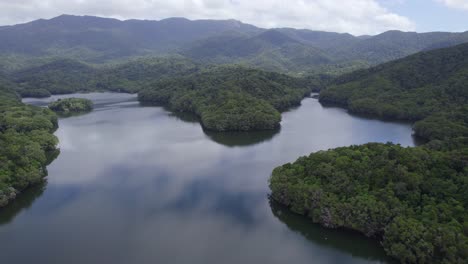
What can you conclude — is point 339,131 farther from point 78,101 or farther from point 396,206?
point 78,101

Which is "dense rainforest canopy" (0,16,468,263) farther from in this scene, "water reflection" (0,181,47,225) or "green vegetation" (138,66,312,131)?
"water reflection" (0,181,47,225)

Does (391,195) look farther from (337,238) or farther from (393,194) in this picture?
(337,238)

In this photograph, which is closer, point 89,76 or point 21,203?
point 21,203

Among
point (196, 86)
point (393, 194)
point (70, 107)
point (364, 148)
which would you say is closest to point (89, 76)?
point (70, 107)

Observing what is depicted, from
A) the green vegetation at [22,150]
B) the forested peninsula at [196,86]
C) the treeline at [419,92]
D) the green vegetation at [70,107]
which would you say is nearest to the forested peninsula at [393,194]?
the treeline at [419,92]

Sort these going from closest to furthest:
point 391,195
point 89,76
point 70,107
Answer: point 391,195
point 70,107
point 89,76

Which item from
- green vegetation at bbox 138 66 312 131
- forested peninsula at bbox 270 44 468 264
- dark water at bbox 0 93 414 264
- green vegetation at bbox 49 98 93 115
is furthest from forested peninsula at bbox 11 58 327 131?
forested peninsula at bbox 270 44 468 264

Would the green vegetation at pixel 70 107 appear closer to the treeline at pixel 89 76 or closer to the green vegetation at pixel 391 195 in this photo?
the treeline at pixel 89 76
